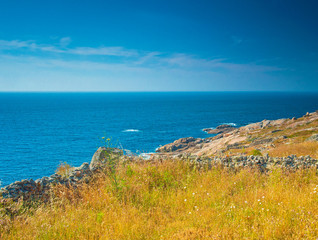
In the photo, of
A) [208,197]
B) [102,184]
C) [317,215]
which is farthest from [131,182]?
[317,215]

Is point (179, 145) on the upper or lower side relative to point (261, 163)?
lower

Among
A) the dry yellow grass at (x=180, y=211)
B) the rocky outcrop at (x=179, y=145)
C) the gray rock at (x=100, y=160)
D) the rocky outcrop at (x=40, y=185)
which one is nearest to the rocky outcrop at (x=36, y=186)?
the rocky outcrop at (x=40, y=185)

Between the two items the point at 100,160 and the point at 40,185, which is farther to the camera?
the point at 100,160

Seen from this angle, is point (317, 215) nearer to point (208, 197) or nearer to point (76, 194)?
point (208, 197)

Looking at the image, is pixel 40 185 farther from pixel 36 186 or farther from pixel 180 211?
pixel 180 211

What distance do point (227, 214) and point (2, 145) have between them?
81.8 metres

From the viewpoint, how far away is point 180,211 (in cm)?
701

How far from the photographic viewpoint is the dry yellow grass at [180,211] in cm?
541

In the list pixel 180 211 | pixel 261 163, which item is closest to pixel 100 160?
pixel 180 211

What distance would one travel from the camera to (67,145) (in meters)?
69.4

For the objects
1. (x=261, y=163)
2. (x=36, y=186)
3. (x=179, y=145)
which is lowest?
(x=179, y=145)

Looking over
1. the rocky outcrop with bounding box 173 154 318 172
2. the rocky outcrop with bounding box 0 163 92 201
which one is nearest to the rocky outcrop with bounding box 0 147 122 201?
the rocky outcrop with bounding box 0 163 92 201

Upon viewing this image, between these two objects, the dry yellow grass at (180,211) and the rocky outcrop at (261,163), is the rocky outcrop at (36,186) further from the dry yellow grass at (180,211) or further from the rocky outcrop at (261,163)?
the rocky outcrop at (261,163)

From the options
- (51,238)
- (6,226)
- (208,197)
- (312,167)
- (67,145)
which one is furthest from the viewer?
(67,145)
